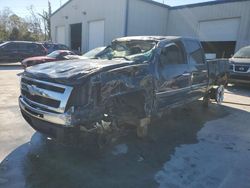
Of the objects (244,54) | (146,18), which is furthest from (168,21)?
(244,54)

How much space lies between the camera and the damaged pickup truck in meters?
3.31

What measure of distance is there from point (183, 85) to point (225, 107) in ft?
10.2

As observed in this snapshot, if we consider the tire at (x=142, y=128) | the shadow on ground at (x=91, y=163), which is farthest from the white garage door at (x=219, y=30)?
the tire at (x=142, y=128)

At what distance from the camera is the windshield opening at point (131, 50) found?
177 inches

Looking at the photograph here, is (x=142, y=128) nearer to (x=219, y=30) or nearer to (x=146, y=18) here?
(x=219, y=30)

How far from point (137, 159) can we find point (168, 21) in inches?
792

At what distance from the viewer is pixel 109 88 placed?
358 centimetres

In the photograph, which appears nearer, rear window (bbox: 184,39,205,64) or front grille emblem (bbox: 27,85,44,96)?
front grille emblem (bbox: 27,85,44,96)

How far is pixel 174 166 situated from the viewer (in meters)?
3.78

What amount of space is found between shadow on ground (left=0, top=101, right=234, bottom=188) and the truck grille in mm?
886

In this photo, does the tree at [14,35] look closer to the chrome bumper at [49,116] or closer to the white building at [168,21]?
the white building at [168,21]

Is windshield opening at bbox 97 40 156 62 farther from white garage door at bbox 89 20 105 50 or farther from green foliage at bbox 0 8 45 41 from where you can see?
green foliage at bbox 0 8 45 41

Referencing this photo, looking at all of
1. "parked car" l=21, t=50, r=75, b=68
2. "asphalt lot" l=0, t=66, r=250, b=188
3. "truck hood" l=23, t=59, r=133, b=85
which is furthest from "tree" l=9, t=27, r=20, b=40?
"truck hood" l=23, t=59, r=133, b=85

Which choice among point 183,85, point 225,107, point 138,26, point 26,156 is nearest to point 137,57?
point 183,85
